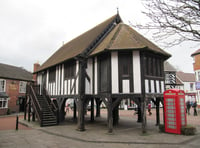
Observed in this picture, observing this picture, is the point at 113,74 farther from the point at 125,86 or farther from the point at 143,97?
the point at 143,97

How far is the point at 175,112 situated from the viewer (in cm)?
898

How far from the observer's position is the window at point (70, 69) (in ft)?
40.4

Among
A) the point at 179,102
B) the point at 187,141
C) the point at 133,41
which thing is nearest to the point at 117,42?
the point at 133,41

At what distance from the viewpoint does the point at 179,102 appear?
Result: 9.00 m

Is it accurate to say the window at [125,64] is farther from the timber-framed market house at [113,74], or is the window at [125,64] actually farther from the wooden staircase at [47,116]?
the wooden staircase at [47,116]

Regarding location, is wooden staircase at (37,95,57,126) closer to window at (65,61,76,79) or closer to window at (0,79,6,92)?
window at (65,61,76,79)

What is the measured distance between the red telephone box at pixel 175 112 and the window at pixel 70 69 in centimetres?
687

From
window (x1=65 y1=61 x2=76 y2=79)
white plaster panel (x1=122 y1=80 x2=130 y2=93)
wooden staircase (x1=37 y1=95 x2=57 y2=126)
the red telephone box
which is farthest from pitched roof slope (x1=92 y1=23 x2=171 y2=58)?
wooden staircase (x1=37 y1=95 x2=57 y2=126)

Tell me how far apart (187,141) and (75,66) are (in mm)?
8489

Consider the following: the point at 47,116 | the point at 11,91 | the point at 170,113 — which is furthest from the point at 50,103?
the point at 11,91

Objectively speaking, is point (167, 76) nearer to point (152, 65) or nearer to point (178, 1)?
point (152, 65)

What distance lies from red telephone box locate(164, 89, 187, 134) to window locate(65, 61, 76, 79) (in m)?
6.87

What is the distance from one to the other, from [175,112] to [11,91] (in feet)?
78.6

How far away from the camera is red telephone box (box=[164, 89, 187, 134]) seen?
8914 mm
